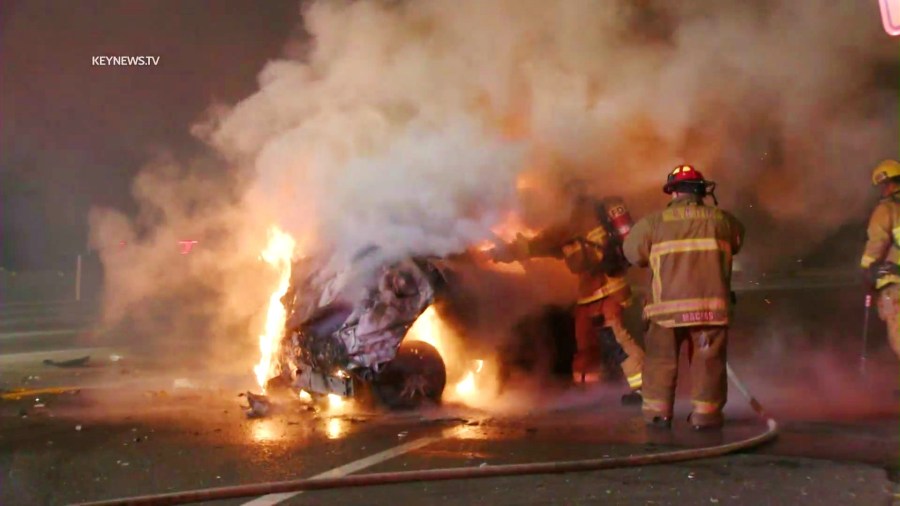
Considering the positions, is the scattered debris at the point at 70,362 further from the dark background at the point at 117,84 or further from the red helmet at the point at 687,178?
the red helmet at the point at 687,178

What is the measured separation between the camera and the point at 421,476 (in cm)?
393

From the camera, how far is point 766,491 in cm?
370

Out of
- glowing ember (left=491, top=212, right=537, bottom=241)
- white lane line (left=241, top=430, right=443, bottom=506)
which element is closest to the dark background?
glowing ember (left=491, top=212, right=537, bottom=241)

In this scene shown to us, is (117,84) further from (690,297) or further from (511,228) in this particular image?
(690,297)

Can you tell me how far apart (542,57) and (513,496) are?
3.79 metres

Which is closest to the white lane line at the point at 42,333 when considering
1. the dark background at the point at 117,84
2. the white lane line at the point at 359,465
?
the dark background at the point at 117,84

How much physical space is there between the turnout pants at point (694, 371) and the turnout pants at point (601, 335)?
65 centimetres

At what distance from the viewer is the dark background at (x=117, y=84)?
8.87 m

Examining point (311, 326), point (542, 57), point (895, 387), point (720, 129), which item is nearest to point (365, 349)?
point (311, 326)

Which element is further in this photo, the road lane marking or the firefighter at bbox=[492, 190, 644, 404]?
the road lane marking

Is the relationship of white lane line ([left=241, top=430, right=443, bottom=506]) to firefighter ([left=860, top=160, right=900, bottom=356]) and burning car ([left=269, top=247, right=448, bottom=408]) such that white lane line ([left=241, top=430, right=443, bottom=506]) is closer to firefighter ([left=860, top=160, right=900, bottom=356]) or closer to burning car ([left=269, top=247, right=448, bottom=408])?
burning car ([left=269, top=247, right=448, bottom=408])

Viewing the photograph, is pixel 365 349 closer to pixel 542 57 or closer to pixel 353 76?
pixel 353 76

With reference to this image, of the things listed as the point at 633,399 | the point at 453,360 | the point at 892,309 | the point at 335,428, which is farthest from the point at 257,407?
the point at 892,309

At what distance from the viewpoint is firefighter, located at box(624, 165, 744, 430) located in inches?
194
